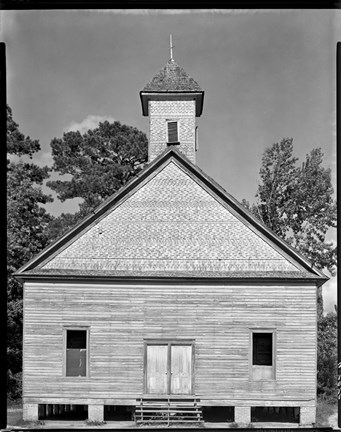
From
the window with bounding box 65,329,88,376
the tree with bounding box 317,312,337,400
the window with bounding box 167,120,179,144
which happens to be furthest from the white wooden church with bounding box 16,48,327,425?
the window with bounding box 167,120,179,144

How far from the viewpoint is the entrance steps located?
7648 millimetres

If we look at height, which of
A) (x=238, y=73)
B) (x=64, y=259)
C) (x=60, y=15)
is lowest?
(x=64, y=259)

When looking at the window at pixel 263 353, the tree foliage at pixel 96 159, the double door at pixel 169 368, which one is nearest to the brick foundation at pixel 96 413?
the double door at pixel 169 368

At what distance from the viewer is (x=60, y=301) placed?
26.0ft

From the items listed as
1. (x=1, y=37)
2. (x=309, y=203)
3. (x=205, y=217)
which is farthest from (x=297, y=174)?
(x=1, y=37)

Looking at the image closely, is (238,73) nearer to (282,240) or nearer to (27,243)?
(282,240)

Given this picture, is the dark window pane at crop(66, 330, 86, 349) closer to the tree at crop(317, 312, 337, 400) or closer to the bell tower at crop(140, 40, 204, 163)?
the bell tower at crop(140, 40, 204, 163)

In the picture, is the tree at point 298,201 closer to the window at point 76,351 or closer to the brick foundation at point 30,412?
Result: the window at point 76,351

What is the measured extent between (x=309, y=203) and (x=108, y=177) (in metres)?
2.78

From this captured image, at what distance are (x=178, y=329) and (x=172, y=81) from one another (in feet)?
11.8

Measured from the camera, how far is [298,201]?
7.73 m

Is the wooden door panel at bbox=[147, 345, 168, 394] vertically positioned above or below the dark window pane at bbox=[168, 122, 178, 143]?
below

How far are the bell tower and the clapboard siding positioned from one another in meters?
2.03

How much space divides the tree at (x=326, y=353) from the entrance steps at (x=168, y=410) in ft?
5.60
